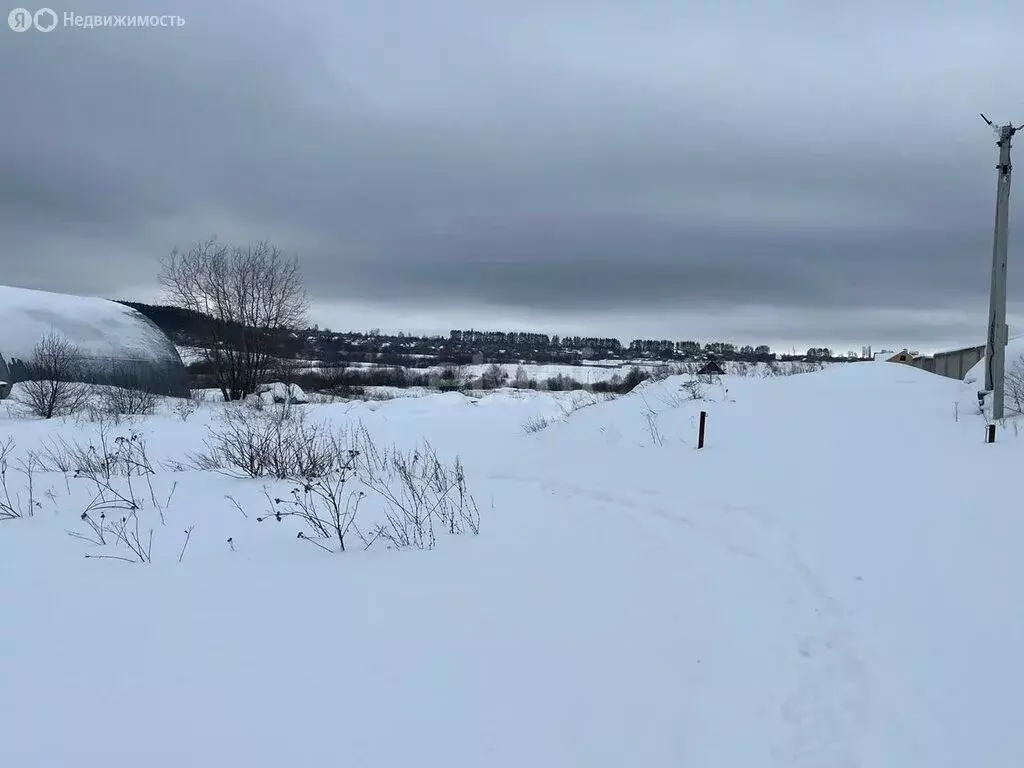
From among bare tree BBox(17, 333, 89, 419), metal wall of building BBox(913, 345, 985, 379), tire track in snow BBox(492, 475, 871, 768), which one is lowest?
tire track in snow BBox(492, 475, 871, 768)

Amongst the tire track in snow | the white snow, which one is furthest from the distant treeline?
the tire track in snow

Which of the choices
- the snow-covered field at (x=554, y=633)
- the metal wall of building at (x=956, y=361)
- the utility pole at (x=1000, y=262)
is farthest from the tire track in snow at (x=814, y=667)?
the metal wall of building at (x=956, y=361)

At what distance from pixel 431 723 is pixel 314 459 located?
647 centimetres

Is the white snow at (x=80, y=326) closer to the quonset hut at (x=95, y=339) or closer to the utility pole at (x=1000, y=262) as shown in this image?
the quonset hut at (x=95, y=339)

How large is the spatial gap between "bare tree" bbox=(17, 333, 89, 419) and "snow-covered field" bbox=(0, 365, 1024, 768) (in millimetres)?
16922

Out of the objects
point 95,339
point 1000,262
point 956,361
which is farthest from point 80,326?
point 956,361

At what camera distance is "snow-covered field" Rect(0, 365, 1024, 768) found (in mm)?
2912

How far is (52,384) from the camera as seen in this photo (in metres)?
21.7

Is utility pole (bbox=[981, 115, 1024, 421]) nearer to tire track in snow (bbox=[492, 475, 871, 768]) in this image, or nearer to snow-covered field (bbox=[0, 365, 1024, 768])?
snow-covered field (bbox=[0, 365, 1024, 768])

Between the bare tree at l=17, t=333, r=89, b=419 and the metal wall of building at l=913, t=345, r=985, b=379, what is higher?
the metal wall of building at l=913, t=345, r=985, b=379

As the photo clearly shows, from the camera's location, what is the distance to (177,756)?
8.93 ft

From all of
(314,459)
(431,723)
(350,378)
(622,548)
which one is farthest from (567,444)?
(350,378)

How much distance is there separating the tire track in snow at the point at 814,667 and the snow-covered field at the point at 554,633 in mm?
17

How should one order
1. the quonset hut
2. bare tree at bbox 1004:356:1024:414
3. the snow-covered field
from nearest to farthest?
the snow-covered field
bare tree at bbox 1004:356:1024:414
the quonset hut
